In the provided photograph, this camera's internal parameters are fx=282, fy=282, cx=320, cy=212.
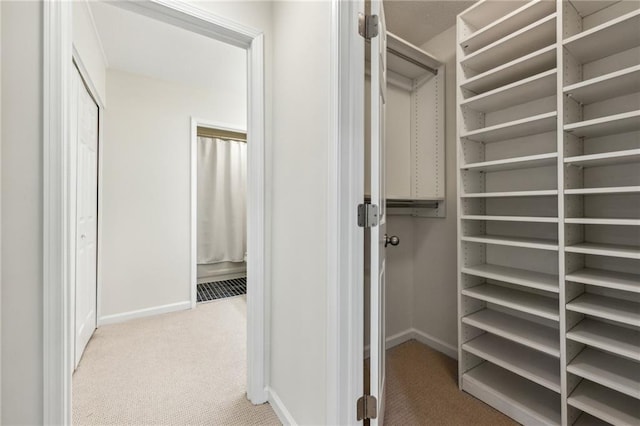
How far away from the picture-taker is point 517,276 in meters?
1.54

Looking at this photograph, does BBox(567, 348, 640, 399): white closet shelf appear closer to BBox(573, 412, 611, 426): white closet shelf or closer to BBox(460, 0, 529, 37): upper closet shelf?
BBox(573, 412, 611, 426): white closet shelf

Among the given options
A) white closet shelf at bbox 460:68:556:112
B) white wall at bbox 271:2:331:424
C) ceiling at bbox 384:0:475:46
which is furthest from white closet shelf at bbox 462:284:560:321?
ceiling at bbox 384:0:475:46

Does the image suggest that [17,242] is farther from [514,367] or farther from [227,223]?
[227,223]

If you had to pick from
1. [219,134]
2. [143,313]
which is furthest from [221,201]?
[143,313]

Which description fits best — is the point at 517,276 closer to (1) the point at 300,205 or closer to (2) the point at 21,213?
(1) the point at 300,205

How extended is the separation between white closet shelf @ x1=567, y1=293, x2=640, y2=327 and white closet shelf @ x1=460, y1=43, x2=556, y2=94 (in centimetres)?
119

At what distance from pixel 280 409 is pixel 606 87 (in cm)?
218

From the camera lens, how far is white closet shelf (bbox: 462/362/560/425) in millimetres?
1422

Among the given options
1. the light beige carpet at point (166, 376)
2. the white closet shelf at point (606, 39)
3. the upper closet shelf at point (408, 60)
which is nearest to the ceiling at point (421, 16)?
the upper closet shelf at point (408, 60)

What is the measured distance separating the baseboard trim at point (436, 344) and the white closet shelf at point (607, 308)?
Result: 38.5 inches

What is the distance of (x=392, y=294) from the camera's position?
7.47ft

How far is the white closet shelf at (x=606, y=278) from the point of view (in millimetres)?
1106

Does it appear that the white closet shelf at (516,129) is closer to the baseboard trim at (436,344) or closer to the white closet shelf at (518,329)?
the white closet shelf at (518,329)

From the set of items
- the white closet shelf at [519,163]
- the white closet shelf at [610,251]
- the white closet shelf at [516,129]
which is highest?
the white closet shelf at [516,129]
